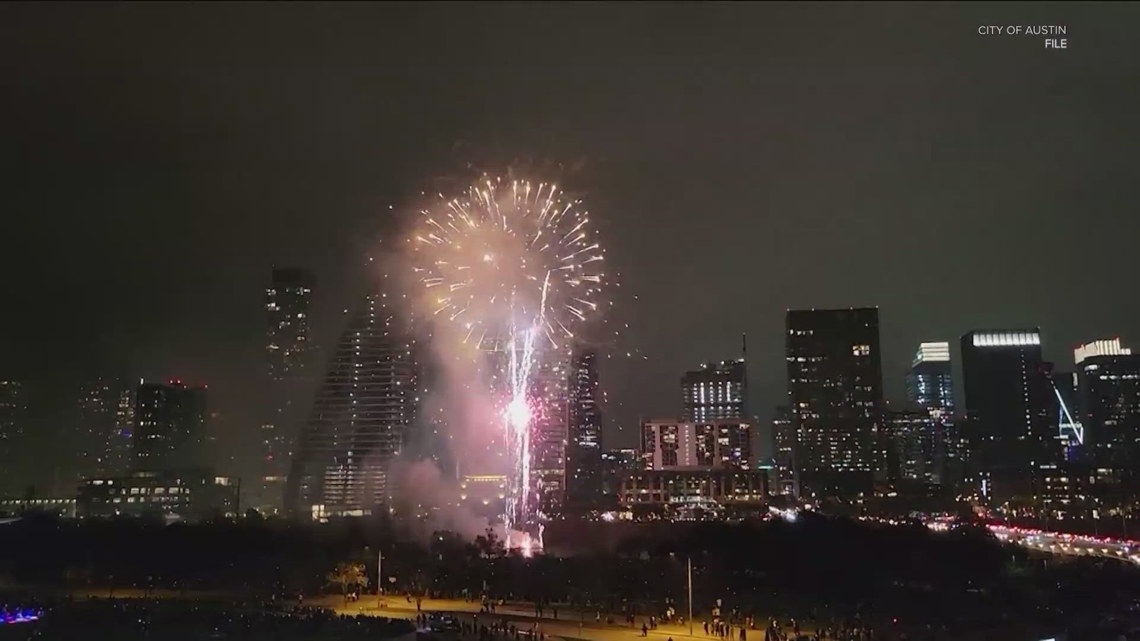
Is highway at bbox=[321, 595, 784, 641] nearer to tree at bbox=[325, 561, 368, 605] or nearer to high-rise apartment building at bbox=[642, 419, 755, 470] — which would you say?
tree at bbox=[325, 561, 368, 605]

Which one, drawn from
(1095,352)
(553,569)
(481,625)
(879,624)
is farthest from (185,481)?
(1095,352)

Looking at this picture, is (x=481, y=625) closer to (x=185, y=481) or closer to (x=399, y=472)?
(x=399, y=472)

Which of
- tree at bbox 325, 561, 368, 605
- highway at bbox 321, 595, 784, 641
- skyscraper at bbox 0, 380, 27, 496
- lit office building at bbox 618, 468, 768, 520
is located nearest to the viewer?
highway at bbox 321, 595, 784, 641

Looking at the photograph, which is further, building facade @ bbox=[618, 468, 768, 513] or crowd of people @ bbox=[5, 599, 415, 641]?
building facade @ bbox=[618, 468, 768, 513]

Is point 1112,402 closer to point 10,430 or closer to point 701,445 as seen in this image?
point 701,445

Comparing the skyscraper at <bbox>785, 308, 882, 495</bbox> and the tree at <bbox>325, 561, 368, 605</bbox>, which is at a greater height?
the skyscraper at <bbox>785, 308, 882, 495</bbox>

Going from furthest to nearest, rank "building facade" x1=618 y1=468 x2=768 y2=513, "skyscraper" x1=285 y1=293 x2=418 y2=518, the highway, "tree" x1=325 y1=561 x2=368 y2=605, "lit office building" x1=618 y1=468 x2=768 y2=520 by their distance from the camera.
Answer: "building facade" x1=618 y1=468 x2=768 y2=513 → "lit office building" x1=618 y1=468 x2=768 y2=520 → "skyscraper" x1=285 y1=293 x2=418 y2=518 → "tree" x1=325 y1=561 x2=368 y2=605 → the highway

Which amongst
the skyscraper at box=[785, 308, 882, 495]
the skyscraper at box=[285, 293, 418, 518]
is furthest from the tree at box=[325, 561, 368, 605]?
the skyscraper at box=[785, 308, 882, 495]
